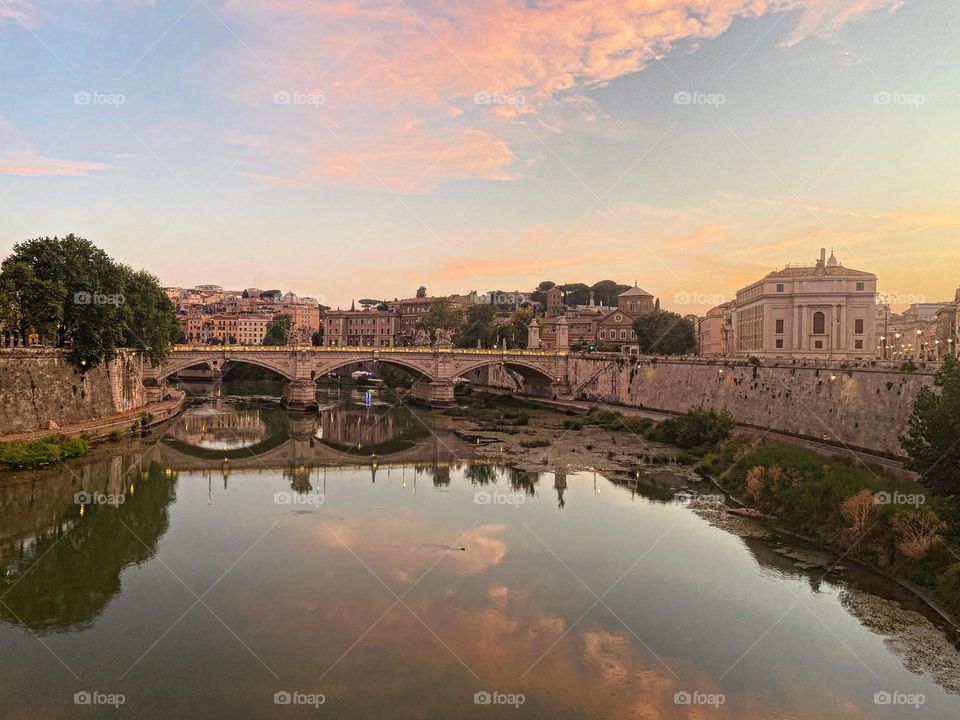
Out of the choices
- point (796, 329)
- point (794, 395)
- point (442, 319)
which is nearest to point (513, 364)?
point (796, 329)

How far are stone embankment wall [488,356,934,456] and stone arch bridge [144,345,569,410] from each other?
849 centimetres

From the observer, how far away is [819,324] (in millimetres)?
51688

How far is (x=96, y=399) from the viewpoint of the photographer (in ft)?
117

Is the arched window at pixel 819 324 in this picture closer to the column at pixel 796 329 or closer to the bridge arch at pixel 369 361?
the column at pixel 796 329

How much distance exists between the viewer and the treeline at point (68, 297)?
32344mm

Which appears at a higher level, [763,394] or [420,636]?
[763,394]

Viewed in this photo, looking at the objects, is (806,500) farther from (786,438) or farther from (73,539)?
(73,539)

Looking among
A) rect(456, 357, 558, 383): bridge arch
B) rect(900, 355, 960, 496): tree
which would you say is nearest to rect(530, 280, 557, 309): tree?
rect(456, 357, 558, 383): bridge arch

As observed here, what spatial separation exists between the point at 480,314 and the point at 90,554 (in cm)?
6414

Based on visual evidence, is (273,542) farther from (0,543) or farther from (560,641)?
(560,641)

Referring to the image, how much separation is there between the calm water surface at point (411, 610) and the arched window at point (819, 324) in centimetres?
3267

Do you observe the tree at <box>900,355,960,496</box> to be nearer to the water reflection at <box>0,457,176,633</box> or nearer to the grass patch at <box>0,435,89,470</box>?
the water reflection at <box>0,457,176,633</box>

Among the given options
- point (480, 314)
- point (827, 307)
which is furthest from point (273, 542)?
point (480, 314)

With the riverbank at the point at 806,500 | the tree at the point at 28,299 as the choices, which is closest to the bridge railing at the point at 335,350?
the tree at the point at 28,299
